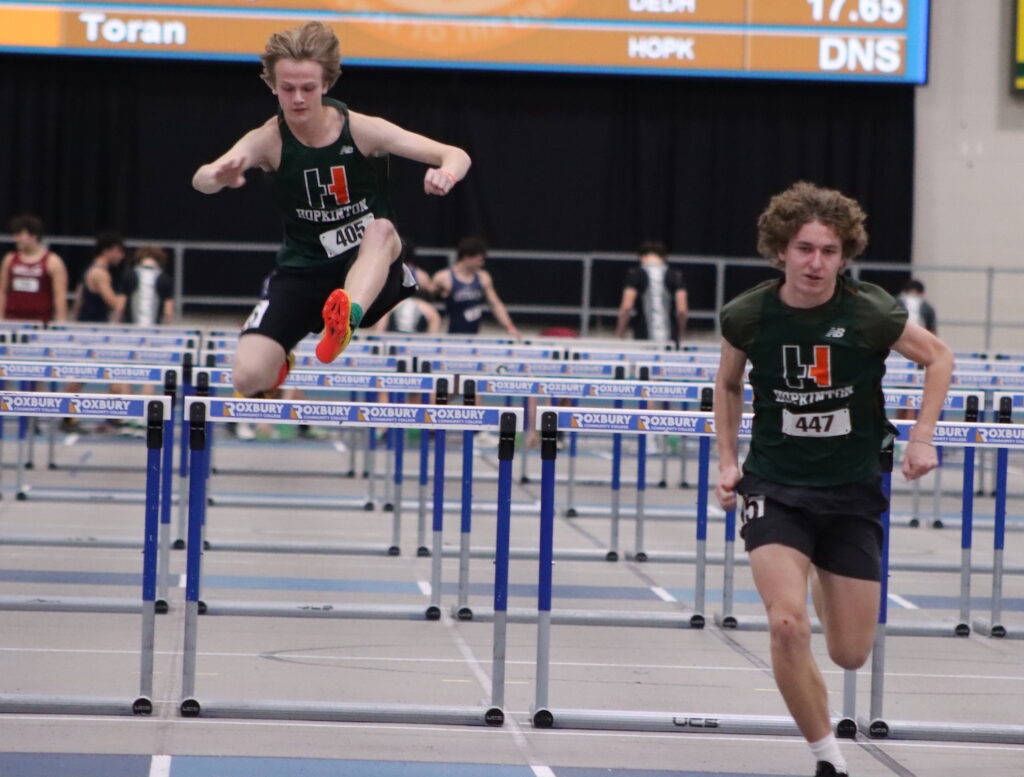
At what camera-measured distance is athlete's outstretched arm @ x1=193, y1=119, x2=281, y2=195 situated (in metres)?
5.52

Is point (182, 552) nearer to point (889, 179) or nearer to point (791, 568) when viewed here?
point (791, 568)

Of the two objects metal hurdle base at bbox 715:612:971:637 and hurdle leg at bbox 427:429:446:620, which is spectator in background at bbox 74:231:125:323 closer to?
hurdle leg at bbox 427:429:446:620

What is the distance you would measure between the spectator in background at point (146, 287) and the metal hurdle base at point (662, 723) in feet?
36.9

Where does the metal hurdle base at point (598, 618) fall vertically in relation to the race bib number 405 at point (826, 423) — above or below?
below

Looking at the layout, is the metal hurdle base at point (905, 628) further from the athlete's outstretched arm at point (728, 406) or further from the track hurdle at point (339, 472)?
the athlete's outstretched arm at point (728, 406)

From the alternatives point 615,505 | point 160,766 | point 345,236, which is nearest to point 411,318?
point 615,505

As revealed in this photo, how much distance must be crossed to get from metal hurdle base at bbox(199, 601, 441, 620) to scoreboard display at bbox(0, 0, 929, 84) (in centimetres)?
1114

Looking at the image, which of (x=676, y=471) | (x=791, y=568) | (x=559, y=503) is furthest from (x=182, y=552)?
(x=676, y=471)

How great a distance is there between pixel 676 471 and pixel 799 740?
10068 millimetres

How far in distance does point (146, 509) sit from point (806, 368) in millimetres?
2189

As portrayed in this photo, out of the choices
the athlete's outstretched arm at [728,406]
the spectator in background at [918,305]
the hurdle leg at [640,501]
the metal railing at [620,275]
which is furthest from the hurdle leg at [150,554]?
the metal railing at [620,275]

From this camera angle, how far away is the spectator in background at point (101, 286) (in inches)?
644

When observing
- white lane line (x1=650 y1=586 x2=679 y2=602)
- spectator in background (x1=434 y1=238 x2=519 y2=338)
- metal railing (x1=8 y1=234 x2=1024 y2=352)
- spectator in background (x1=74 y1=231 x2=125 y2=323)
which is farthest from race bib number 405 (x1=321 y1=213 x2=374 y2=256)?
metal railing (x1=8 y1=234 x2=1024 y2=352)

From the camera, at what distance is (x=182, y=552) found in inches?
382
